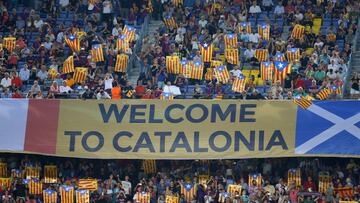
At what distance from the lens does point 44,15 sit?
38.9 meters

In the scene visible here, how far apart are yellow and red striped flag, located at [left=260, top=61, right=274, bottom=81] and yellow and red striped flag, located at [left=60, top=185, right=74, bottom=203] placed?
678 centimetres

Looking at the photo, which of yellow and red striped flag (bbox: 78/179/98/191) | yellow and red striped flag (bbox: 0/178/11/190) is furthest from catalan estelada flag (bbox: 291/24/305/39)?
yellow and red striped flag (bbox: 0/178/11/190)

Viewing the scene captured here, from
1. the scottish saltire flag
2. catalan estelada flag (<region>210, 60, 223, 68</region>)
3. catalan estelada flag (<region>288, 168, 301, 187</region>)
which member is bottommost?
catalan estelada flag (<region>288, 168, 301, 187</region>)

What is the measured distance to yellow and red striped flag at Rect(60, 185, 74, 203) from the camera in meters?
31.6

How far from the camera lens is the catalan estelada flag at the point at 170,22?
36.9m

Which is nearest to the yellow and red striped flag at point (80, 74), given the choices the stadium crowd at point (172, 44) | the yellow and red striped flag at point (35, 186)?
the stadium crowd at point (172, 44)

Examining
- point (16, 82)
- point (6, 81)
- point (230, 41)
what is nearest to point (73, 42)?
point (16, 82)

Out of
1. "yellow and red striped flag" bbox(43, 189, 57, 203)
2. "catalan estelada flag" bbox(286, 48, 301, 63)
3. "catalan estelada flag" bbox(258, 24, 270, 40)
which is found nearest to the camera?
"yellow and red striped flag" bbox(43, 189, 57, 203)

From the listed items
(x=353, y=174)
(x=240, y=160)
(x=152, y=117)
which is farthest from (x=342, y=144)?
(x=152, y=117)

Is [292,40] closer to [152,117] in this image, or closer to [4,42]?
[152,117]

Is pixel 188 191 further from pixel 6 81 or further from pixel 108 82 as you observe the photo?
pixel 6 81

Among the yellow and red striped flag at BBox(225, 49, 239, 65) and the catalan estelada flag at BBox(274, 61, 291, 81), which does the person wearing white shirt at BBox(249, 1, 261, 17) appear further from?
the catalan estelada flag at BBox(274, 61, 291, 81)

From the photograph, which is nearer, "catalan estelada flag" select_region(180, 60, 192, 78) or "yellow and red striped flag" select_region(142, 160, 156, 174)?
"yellow and red striped flag" select_region(142, 160, 156, 174)

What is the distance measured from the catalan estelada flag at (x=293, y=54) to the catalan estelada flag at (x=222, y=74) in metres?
1.94
